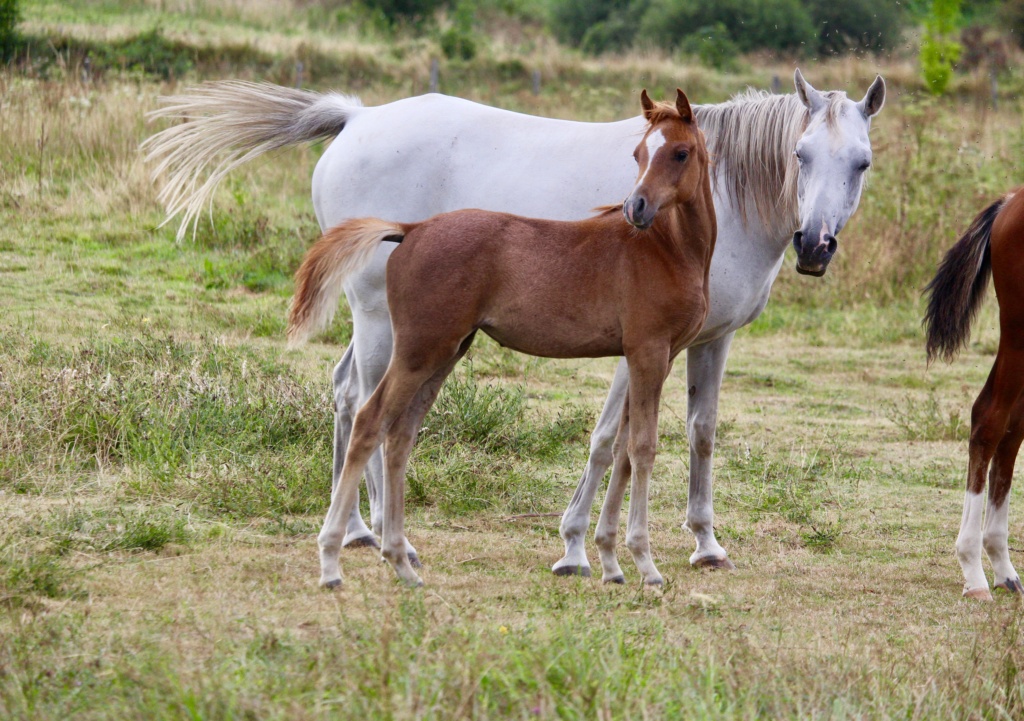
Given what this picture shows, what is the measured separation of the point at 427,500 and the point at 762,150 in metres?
2.17

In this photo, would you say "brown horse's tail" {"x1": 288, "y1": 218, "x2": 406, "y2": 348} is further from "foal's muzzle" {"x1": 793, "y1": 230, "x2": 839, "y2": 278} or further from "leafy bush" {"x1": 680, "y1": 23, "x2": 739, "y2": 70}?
"leafy bush" {"x1": 680, "y1": 23, "x2": 739, "y2": 70}

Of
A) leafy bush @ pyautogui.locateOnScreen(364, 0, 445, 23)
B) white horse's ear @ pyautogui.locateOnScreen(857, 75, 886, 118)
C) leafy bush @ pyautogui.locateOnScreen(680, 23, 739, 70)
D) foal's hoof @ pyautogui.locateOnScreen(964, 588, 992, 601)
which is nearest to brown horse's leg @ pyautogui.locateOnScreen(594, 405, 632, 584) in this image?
foal's hoof @ pyautogui.locateOnScreen(964, 588, 992, 601)

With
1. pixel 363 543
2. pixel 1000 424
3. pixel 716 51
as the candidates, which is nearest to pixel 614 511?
pixel 363 543

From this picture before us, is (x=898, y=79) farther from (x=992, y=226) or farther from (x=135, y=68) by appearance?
(x=992, y=226)

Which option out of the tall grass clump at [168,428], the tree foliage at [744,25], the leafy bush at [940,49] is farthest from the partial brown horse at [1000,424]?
the tree foliage at [744,25]

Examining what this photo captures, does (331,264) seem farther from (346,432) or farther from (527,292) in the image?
(346,432)

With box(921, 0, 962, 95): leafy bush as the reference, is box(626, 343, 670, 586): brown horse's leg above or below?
below

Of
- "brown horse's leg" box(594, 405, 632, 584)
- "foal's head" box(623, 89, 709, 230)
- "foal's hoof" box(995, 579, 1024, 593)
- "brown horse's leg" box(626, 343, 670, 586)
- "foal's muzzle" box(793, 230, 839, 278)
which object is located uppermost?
"foal's head" box(623, 89, 709, 230)

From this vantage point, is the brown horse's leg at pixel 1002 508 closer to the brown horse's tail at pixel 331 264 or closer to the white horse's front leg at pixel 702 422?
the white horse's front leg at pixel 702 422

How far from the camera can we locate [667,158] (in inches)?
147

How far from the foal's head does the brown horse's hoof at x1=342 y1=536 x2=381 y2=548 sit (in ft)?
6.18

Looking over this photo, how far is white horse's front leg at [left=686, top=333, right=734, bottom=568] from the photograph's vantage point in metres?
4.78

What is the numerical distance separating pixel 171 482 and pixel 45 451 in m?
0.69

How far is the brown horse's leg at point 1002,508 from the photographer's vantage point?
14.6 ft
